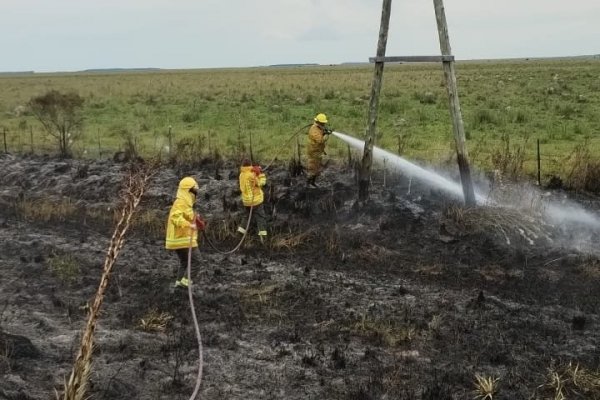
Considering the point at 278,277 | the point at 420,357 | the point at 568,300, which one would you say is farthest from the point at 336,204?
the point at 420,357

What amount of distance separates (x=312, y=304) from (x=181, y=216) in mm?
1732

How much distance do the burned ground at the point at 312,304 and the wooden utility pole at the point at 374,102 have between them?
1.24ft

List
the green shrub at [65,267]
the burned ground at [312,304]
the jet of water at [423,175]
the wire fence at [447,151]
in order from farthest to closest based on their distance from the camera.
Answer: the wire fence at [447,151] → the jet of water at [423,175] → the green shrub at [65,267] → the burned ground at [312,304]

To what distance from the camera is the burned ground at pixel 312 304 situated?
213 inches

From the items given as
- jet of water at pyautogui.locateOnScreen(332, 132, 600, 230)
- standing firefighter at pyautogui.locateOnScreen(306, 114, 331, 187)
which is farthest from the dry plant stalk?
standing firefighter at pyautogui.locateOnScreen(306, 114, 331, 187)

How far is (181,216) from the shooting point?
7.23m

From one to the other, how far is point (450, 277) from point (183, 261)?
317 cm

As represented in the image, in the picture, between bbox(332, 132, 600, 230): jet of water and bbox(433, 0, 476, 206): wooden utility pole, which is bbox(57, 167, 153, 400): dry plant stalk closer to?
bbox(433, 0, 476, 206): wooden utility pole

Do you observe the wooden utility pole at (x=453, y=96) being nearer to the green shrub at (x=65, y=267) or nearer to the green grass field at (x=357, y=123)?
the green grass field at (x=357, y=123)

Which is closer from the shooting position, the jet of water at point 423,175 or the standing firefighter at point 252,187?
the standing firefighter at point 252,187

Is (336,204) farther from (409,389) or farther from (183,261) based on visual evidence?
(409,389)

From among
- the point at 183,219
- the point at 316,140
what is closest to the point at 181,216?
the point at 183,219

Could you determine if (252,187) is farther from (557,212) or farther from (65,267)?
(557,212)

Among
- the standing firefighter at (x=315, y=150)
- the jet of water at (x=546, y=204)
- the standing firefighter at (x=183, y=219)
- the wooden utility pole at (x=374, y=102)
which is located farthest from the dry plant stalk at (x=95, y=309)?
the standing firefighter at (x=315, y=150)
